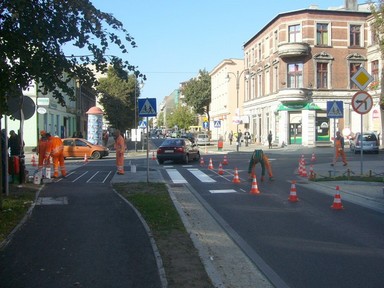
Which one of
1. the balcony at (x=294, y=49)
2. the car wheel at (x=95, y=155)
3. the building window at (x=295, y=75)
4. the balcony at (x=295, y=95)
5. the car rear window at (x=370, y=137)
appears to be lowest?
the car wheel at (x=95, y=155)

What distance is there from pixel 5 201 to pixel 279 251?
7057 mm

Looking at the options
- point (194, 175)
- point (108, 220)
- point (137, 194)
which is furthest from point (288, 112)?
point (108, 220)

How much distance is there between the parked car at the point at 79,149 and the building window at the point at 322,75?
25581mm

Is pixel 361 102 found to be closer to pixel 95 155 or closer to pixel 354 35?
pixel 95 155

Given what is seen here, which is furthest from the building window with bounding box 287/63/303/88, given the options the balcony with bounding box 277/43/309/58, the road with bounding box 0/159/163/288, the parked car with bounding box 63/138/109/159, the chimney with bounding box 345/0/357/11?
the road with bounding box 0/159/163/288

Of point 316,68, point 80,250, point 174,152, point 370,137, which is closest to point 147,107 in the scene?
point 80,250

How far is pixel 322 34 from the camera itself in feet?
155

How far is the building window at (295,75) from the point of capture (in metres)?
46.7

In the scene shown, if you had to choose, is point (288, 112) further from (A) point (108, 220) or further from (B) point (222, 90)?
(A) point (108, 220)

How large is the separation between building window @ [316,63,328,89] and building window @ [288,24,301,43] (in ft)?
11.4

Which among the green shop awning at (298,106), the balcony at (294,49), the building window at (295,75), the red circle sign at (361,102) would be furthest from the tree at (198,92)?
the red circle sign at (361,102)

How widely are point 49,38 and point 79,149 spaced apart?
899 inches

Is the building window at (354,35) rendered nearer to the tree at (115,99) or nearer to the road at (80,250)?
the tree at (115,99)

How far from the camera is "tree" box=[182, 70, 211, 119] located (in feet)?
290
